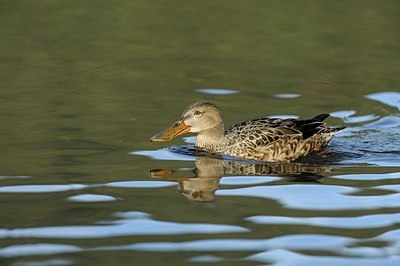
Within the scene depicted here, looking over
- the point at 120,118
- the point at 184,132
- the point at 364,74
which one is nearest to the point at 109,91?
the point at 120,118

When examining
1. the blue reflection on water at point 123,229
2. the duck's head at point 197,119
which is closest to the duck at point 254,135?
the duck's head at point 197,119

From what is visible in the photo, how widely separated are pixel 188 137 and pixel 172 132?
1.42 metres

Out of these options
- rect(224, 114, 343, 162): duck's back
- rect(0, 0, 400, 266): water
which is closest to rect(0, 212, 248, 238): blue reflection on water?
rect(0, 0, 400, 266): water

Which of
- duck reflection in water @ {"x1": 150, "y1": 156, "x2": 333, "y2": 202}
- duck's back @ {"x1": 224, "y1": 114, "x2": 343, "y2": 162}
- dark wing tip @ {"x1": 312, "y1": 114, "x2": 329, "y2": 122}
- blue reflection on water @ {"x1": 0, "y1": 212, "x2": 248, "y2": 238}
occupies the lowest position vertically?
blue reflection on water @ {"x1": 0, "y1": 212, "x2": 248, "y2": 238}

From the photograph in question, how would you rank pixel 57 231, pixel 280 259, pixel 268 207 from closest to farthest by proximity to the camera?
Result: pixel 280 259 → pixel 57 231 → pixel 268 207

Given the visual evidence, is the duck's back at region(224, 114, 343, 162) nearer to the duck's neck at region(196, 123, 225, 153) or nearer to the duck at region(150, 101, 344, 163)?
the duck at region(150, 101, 344, 163)

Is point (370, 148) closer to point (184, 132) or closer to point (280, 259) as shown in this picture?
point (184, 132)

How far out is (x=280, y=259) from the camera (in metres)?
8.65

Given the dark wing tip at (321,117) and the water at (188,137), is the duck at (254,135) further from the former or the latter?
the water at (188,137)

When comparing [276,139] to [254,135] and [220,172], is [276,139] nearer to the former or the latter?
[254,135]

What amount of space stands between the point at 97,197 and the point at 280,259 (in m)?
2.53

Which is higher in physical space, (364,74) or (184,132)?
(364,74)

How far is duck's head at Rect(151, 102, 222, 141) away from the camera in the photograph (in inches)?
532

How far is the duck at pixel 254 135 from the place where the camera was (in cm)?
1315
